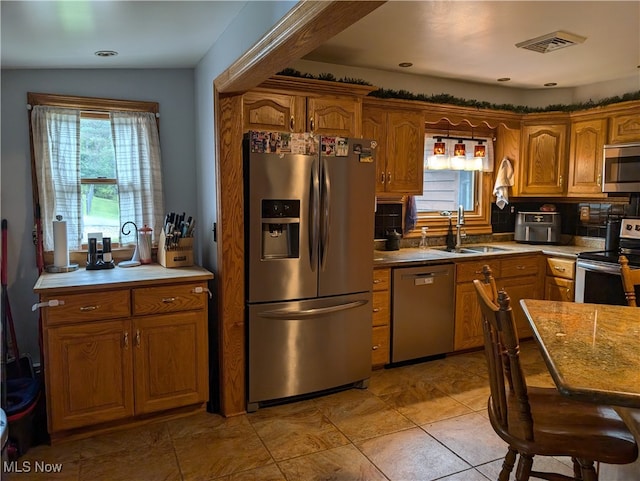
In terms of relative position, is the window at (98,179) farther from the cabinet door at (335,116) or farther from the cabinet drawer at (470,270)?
the cabinet drawer at (470,270)

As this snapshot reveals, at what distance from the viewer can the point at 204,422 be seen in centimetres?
287

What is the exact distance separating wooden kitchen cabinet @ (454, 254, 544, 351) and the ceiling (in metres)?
1.63

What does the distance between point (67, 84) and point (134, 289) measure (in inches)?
61.4

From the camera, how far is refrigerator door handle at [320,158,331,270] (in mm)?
3010

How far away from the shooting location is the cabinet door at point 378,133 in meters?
3.72

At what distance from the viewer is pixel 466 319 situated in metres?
3.98

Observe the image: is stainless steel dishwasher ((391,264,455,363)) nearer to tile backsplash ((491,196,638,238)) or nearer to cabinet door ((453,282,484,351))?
cabinet door ((453,282,484,351))

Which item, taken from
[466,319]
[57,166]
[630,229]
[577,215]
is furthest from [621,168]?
[57,166]

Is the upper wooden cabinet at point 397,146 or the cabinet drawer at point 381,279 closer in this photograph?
the cabinet drawer at point 381,279

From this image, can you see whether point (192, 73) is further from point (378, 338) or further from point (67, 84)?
point (378, 338)

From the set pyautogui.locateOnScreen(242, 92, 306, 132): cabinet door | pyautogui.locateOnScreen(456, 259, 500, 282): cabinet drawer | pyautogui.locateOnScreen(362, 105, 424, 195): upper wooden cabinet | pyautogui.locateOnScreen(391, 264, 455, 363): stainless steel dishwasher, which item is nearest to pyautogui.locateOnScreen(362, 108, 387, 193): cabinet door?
pyautogui.locateOnScreen(362, 105, 424, 195): upper wooden cabinet

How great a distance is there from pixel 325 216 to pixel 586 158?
9.07 ft

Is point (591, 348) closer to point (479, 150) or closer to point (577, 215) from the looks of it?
point (479, 150)

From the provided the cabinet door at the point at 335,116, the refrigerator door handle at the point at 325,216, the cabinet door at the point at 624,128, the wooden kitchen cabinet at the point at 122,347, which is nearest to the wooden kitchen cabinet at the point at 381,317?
the refrigerator door handle at the point at 325,216
